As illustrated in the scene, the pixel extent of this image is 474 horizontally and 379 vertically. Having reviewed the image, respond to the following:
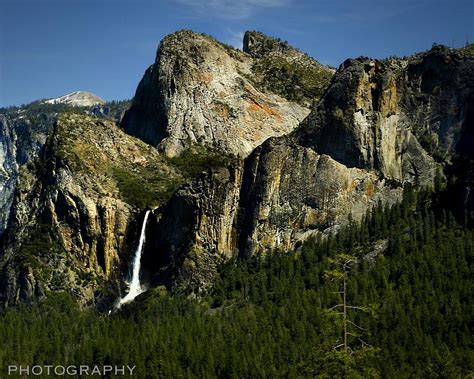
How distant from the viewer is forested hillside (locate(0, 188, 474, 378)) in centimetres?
12031

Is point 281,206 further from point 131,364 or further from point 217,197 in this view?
point 131,364

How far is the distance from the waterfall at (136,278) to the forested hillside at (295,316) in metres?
11.0

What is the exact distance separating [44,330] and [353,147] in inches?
2616

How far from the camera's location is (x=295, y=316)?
435 ft

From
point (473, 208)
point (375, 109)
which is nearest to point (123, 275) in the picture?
point (375, 109)

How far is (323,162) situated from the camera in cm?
16975

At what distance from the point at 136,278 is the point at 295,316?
58.8 meters

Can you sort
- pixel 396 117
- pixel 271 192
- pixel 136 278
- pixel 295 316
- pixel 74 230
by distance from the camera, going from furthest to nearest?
pixel 74 230 < pixel 136 278 < pixel 396 117 < pixel 271 192 < pixel 295 316

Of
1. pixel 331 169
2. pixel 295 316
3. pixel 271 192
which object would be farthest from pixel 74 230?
Answer: pixel 295 316

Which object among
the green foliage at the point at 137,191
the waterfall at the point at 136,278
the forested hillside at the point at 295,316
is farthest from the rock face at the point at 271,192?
the forested hillside at the point at 295,316

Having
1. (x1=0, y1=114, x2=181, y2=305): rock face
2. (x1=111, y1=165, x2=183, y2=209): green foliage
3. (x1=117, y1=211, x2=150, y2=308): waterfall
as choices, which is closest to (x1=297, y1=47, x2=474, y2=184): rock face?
(x1=111, y1=165, x2=183, y2=209): green foliage

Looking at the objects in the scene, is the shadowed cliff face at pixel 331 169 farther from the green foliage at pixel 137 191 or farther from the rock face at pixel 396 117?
the green foliage at pixel 137 191

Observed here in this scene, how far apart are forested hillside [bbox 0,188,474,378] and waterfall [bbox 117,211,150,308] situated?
11.0 meters

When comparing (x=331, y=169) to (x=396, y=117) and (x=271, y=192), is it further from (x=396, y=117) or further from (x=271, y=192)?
(x=396, y=117)
